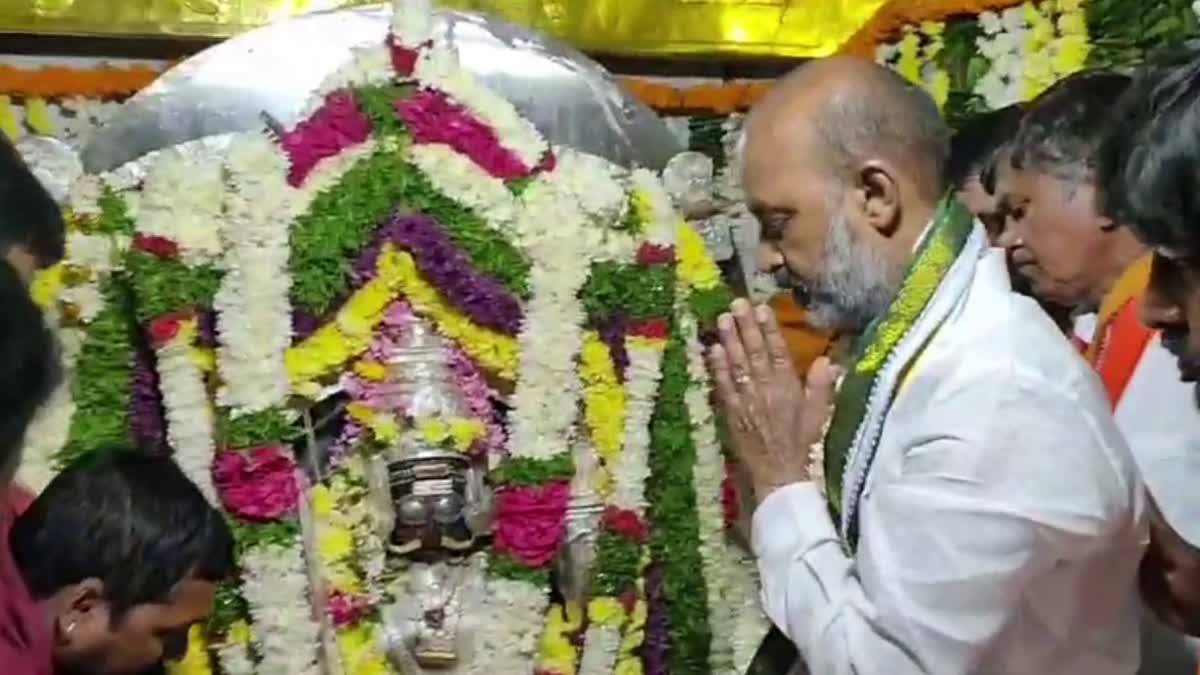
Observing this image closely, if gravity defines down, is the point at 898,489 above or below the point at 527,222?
above

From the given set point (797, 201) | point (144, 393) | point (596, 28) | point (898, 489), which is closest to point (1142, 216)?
point (898, 489)

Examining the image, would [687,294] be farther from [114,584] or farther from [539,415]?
[114,584]

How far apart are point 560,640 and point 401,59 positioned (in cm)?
102

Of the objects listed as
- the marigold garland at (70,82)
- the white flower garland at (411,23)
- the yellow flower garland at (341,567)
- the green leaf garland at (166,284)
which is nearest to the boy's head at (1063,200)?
the white flower garland at (411,23)

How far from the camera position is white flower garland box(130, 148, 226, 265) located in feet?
9.22

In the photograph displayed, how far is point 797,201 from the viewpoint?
6.24 feet

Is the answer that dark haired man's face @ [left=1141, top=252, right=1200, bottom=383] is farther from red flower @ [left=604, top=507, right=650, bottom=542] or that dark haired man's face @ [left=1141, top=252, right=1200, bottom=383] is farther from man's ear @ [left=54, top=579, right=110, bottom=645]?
red flower @ [left=604, top=507, right=650, bottom=542]

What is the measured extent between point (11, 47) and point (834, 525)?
261 cm

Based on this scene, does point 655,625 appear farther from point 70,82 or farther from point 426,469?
point 70,82

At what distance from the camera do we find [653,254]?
3000 millimetres

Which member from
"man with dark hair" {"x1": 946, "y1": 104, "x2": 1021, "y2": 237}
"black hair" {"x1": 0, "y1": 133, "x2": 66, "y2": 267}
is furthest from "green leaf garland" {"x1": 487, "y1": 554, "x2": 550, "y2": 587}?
"black hair" {"x1": 0, "y1": 133, "x2": 66, "y2": 267}

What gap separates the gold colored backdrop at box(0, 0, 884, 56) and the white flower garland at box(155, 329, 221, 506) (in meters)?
1.20

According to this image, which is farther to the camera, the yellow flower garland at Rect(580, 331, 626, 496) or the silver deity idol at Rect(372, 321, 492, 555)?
the yellow flower garland at Rect(580, 331, 626, 496)

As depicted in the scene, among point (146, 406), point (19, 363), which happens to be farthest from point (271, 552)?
point (19, 363)
